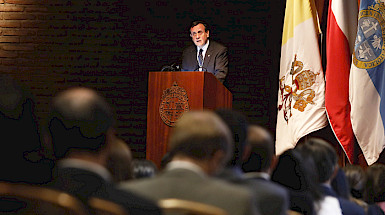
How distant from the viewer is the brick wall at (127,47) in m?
7.39

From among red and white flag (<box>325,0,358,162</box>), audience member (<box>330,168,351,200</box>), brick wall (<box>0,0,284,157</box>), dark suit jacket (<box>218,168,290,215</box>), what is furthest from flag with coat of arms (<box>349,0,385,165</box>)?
dark suit jacket (<box>218,168,290,215</box>)

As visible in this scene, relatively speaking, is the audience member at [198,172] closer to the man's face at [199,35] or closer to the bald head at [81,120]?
the bald head at [81,120]

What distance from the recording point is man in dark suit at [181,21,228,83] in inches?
246

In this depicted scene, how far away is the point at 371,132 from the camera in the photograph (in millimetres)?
5332

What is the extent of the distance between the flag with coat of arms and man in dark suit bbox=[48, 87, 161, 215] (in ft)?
13.9

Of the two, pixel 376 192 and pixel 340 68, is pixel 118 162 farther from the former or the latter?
pixel 340 68

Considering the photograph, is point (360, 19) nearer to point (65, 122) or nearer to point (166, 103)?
point (166, 103)

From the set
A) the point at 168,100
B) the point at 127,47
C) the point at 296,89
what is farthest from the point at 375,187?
the point at 127,47

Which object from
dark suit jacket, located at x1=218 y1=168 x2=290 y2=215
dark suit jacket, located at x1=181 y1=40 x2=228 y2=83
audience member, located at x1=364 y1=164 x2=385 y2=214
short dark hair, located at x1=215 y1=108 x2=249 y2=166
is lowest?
audience member, located at x1=364 y1=164 x2=385 y2=214

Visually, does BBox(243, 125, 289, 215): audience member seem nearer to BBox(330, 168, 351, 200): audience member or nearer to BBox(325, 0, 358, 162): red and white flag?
BBox(330, 168, 351, 200): audience member

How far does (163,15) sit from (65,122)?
614 cm

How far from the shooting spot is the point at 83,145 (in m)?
1.53

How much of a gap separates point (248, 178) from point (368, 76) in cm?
382

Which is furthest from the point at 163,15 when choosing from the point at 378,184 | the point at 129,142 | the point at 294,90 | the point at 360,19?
the point at 378,184
